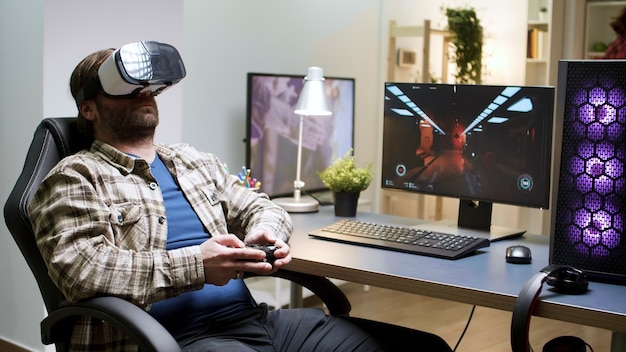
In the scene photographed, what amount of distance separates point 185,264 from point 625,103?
1066 mm

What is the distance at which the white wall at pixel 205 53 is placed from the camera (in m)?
2.88

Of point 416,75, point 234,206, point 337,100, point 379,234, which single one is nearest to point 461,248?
point 379,234

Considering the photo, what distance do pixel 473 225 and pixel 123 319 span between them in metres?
1.30

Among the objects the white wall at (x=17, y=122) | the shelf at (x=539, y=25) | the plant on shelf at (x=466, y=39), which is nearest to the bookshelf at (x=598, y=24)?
the shelf at (x=539, y=25)

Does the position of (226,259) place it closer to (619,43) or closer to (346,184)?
(346,184)

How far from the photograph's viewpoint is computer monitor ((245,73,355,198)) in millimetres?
3938

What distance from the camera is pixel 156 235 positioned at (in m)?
2.05

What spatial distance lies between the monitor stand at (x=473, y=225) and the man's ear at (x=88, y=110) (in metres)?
1.06

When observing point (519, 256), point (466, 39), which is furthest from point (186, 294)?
point (466, 39)

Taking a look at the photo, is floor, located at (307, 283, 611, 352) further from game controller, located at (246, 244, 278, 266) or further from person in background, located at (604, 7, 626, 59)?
game controller, located at (246, 244, 278, 266)

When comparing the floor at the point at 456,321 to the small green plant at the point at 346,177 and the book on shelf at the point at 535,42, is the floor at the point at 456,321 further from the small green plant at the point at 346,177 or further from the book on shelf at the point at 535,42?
the book on shelf at the point at 535,42

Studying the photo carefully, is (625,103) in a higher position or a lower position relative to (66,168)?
higher

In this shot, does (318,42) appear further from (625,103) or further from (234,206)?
(625,103)

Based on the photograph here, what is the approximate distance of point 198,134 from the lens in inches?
153
